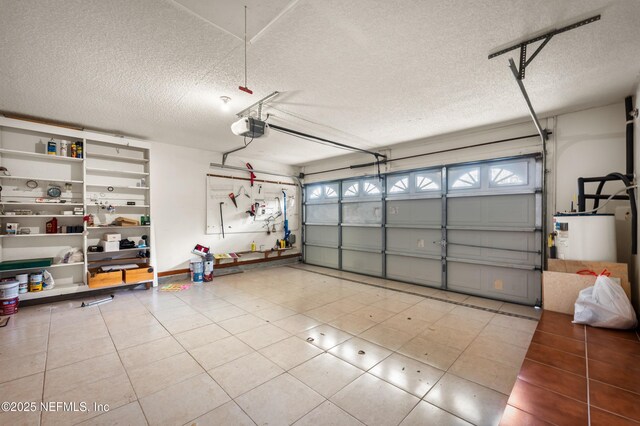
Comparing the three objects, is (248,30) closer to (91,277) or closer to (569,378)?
(569,378)

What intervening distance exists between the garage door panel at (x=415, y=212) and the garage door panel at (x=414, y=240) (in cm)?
17

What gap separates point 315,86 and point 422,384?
3.22 metres

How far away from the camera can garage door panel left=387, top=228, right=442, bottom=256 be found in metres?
5.30

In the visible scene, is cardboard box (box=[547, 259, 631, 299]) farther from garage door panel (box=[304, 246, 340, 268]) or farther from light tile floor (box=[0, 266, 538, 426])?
garage door panel (box=[304, 246, 340, 268])

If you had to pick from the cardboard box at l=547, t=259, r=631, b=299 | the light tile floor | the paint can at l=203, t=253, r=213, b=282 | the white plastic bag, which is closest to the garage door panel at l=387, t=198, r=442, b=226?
the light tile floor

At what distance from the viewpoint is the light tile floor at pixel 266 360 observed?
6.19ft

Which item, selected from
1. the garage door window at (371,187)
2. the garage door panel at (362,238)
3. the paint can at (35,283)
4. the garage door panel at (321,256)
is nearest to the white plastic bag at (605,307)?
the garage door panel at (362,238)

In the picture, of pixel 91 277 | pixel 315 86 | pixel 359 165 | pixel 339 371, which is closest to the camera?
pixel 339 371

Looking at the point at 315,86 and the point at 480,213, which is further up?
the point at 315,86

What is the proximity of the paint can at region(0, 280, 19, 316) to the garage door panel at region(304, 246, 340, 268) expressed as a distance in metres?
5.85

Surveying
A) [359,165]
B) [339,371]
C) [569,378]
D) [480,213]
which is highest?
[359,165]

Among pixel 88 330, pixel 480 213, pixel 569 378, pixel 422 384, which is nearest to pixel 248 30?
pixel 422 384

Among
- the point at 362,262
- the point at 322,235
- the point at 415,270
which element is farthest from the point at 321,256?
the point at 415,270

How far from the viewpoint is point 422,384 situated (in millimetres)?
2195
